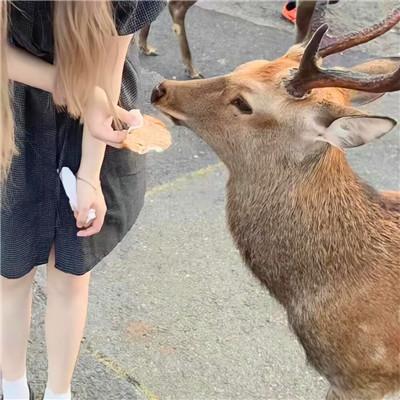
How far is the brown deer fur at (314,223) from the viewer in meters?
2.83

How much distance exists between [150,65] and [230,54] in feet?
2.39

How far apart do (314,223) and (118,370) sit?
116 cm

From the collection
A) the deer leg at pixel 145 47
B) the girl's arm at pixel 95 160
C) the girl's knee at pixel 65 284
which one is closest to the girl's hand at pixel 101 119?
the girl's arm at pixel 95 160

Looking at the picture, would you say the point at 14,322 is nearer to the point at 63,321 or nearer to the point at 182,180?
the point at 63,321

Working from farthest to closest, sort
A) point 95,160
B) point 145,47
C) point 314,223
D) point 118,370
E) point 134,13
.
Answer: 1. point 145,47
2. point 118,370
3. point 314,223
4. point 95,160
5. point 134,13

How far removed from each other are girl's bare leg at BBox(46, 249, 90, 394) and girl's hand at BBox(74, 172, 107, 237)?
10.5 inches

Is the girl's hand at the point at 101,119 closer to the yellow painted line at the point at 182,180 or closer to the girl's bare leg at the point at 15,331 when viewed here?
the girl's bare leg at the point at 15,331

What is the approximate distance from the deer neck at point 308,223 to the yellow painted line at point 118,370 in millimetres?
787

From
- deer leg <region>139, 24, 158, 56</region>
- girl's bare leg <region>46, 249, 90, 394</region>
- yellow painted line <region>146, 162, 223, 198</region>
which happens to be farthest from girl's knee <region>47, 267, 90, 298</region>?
deer leg <region>139, 24, 158, 56</region>

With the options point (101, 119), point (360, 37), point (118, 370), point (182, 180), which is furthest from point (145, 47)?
point (101, 119)

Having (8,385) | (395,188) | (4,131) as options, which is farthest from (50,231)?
(395,188)

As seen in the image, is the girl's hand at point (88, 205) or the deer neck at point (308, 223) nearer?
the girl's hand at point (88, 205)

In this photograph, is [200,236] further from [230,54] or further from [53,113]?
[230,54]

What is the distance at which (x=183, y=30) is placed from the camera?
6293 mm
